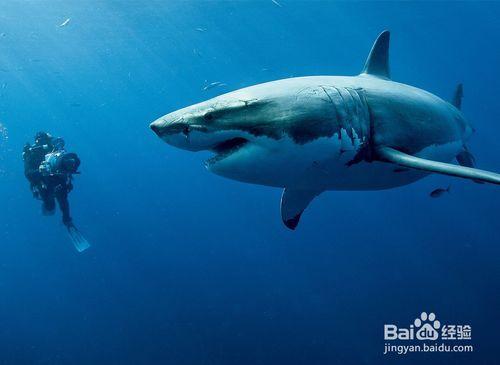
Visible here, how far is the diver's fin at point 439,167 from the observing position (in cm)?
273

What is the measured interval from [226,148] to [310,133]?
0.62m

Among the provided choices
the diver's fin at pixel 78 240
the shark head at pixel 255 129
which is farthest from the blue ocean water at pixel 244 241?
the shark head at pixel 255 129

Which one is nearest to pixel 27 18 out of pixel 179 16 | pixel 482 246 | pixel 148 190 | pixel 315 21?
pixel 179 16

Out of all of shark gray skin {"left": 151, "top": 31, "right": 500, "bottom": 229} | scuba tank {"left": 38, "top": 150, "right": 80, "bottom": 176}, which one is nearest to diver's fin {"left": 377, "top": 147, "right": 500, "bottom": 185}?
shark gray skin {"left": 151, "top": 31, "right": 500, "bottom": 229}

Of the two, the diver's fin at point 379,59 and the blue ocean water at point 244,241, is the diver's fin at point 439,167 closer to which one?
the diver's fin at point 379,59

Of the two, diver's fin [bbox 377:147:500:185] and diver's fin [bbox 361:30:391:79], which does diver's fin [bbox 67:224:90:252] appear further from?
diver's fin [bbox 377:147:500:185]

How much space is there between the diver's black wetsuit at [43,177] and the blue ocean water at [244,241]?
32.3ft

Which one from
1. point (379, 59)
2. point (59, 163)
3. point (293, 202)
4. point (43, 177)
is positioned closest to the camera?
point (293, 202)

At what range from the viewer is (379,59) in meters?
5.67

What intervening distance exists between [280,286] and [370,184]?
23.2 metres

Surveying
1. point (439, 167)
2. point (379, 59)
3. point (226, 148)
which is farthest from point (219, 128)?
point (379, 59)

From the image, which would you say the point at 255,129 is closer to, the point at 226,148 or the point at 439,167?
the point at 226,148

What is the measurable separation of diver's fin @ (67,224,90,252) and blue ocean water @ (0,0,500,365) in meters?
8.32

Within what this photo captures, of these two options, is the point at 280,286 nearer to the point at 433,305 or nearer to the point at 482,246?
the point at 433,305
